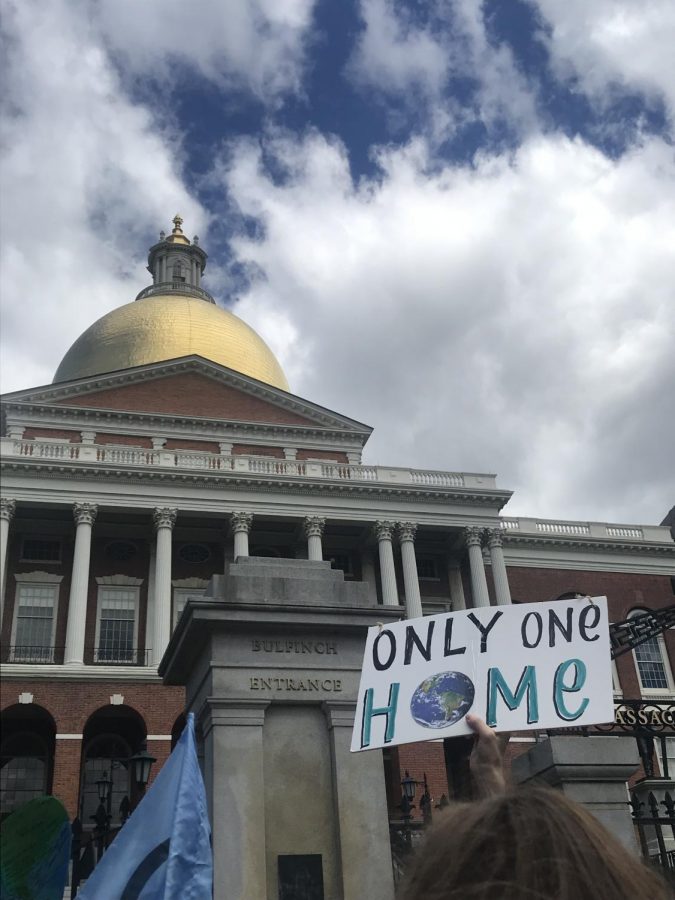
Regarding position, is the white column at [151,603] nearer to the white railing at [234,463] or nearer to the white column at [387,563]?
the white railing at [234,463]

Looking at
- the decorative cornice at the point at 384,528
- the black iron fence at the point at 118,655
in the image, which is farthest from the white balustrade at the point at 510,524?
the black iron fence at the point at 118,655

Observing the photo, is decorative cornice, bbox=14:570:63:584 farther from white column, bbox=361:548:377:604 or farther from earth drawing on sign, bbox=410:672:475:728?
earth drawing on sign, bbox=410:672:475:728

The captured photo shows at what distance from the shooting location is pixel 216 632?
8.62m

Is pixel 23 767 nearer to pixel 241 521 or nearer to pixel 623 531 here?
pixel 241 521

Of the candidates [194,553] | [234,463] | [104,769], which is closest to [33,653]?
[104,769]

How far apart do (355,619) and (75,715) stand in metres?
30.3

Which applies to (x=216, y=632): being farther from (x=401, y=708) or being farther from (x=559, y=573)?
(x=559, y=573)

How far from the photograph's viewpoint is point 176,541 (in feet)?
141

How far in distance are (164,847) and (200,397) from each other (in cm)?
4355

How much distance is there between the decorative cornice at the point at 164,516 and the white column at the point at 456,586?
13369 mm

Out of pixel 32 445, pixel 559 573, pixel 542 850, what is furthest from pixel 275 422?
pixel 542 850

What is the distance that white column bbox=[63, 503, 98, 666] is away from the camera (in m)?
37.6

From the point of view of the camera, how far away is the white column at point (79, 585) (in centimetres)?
3759

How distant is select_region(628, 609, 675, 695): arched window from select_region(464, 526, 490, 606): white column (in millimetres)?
8859
